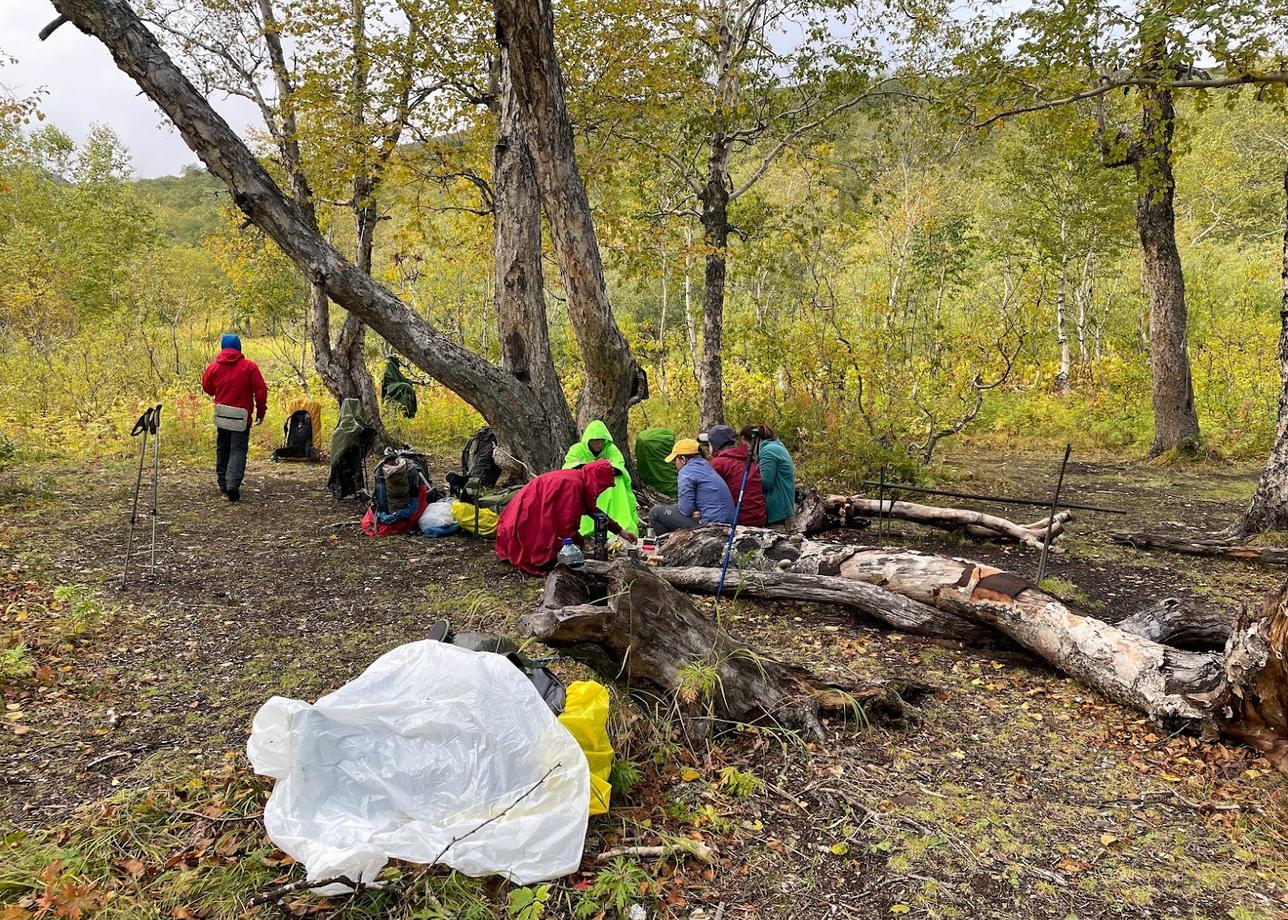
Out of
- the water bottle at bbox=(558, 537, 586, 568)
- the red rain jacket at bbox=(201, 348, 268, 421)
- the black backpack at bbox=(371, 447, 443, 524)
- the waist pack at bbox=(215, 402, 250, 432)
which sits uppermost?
the red rain jacket at bbox=(201, 348, 268, 421)

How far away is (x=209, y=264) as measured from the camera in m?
27.7

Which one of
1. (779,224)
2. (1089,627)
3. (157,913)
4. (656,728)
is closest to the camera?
(157,913)

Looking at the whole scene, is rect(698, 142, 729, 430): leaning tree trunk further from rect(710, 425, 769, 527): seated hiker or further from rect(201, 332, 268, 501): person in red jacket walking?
rect(201, 332, 268, 501): person in red jacket walking

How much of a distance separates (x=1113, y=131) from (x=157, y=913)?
39.0 feet

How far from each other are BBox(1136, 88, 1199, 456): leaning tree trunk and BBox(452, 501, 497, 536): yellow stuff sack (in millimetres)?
8750

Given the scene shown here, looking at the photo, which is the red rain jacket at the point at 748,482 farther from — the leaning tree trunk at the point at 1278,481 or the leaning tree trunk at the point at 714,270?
the leaning tree trunk at the point at 1278,481

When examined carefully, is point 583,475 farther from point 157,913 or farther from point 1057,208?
point 1057,208

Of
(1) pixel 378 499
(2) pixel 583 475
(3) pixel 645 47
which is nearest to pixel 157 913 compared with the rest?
(2) pixel 583 475

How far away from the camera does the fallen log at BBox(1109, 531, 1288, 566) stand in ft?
18.4

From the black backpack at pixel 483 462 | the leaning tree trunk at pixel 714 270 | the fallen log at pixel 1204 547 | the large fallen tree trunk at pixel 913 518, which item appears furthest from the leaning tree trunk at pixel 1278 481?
the black backpack at pixel 483 462

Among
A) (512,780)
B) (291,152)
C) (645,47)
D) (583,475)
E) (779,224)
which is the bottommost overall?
(512,780)

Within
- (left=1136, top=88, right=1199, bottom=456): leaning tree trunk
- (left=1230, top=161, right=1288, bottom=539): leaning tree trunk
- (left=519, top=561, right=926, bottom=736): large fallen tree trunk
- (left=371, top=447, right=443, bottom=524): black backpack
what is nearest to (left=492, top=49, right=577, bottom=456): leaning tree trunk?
(left=371, top=447, right=443, bottom=524): black backpack

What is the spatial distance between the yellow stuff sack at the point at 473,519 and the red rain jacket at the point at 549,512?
1177 mm

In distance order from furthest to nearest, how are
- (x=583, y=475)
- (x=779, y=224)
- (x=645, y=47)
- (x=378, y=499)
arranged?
(x=779, y=224), (x=645, y=47), (x=378, y=499), (x=583, y=475)
